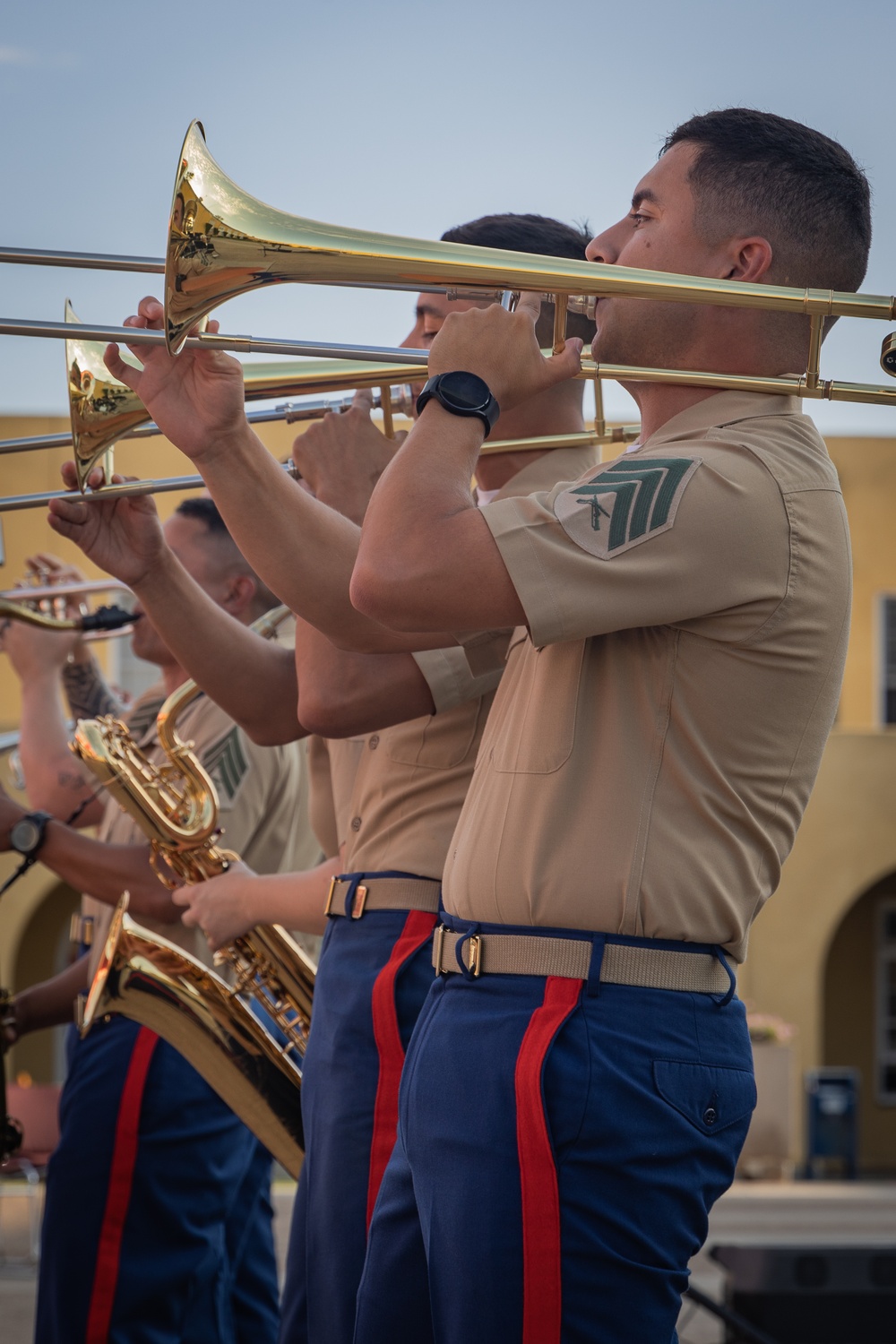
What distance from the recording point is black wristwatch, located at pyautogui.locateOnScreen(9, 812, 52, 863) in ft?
11.9

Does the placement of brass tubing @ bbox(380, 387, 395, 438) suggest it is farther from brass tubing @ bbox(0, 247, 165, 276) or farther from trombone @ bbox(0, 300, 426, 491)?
brass tubing @ bbox(0, 247, 165, 276)

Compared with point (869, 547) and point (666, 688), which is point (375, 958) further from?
point (869, 547)

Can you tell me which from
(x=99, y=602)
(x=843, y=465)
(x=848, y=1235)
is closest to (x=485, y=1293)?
(x=848, y=1235)

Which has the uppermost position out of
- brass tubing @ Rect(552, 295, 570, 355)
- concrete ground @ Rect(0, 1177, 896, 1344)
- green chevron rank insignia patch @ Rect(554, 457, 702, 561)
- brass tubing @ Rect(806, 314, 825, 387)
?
brass tubing @ Rect(552, 295, 570, 355)

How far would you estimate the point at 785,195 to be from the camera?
6.26 feet

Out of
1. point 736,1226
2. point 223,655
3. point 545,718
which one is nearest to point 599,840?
point 545,718

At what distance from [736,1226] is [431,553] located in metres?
8.85

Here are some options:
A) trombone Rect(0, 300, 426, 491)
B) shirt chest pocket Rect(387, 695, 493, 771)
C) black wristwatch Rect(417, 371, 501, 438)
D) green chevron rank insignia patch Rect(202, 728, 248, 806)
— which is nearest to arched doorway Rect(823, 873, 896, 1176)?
green chevron rank insignia patch Rect(202, 728, 248, 806)

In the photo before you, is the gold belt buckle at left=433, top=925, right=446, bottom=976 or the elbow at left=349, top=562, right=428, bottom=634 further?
the gold belt buckle at left=433, top=925, right=446, bottom=976

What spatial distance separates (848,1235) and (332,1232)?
818cm

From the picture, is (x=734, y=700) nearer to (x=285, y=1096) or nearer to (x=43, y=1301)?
(x=285, y=1096)

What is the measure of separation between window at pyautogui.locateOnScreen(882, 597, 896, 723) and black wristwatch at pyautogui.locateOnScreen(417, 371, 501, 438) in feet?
48.3

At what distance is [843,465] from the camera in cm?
1555

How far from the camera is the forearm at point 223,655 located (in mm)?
2740
